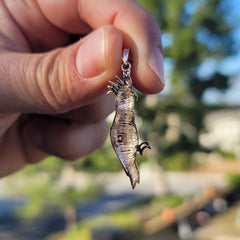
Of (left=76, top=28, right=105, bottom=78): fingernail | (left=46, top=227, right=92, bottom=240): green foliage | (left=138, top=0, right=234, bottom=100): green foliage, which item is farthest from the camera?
(left=138, top=0, right=234, bottom=100): green foliage

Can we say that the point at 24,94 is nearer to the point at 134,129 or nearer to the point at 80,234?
the point at 134,129

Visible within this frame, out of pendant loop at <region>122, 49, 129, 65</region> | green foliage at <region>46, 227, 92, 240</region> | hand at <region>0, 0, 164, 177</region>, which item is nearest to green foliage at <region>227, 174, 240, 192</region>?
green foliage at <region>46, 227, 92, 240</region>

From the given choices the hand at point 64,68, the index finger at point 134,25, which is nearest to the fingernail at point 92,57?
the hand at point 64,68

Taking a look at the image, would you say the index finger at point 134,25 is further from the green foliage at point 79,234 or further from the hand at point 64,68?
the green foliage at point 79,234

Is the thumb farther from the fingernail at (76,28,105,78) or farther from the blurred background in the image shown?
the blurred background

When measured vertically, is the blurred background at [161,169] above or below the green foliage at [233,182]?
above

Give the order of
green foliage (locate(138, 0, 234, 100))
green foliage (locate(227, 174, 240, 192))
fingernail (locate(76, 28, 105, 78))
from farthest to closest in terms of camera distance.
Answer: green foliage (locate(227, 174, 240, 192))
green foliage (locate(138, 0, 234, 100))
fingernail (locate(76, 28, 105, 78))
